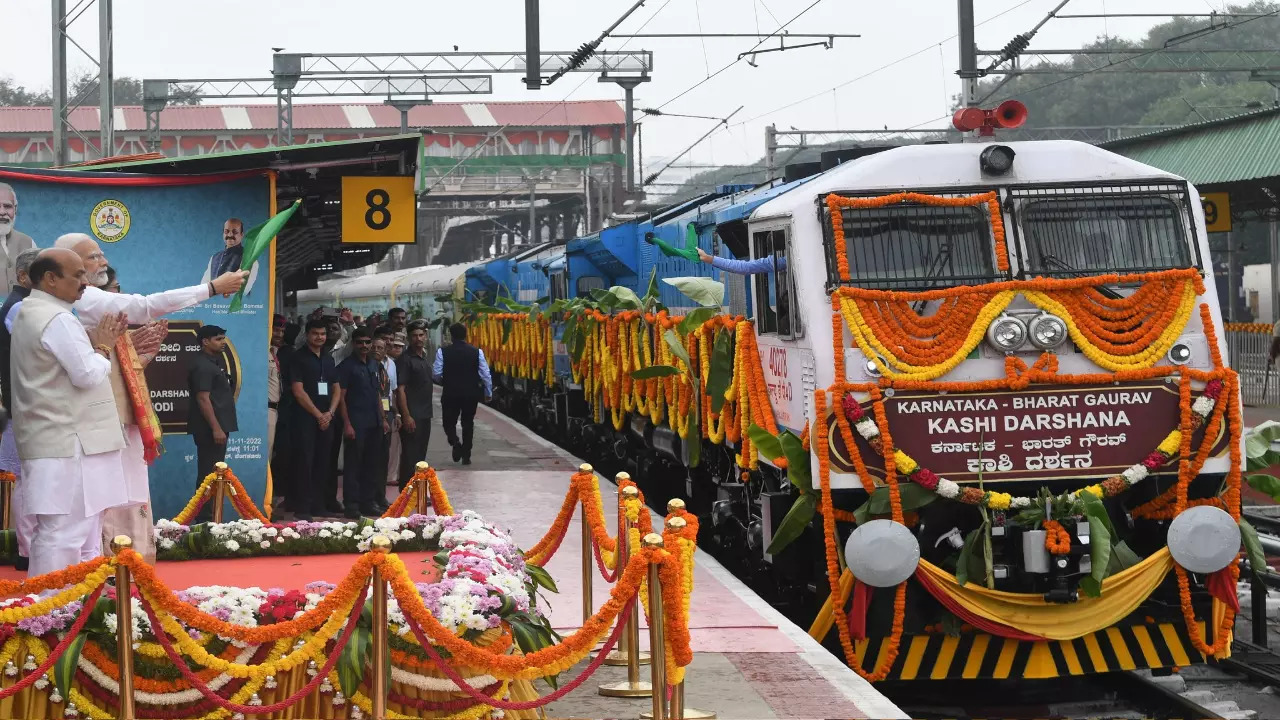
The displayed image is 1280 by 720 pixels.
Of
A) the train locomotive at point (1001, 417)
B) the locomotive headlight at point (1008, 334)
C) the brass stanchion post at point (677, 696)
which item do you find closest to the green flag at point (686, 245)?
the train locomotive at point (1001, 417)

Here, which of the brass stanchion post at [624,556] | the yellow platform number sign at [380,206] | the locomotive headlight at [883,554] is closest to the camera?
the brass stanchion post at [624,556]

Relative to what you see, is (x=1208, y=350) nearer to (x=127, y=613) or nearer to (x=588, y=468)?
(x=588, y=468)

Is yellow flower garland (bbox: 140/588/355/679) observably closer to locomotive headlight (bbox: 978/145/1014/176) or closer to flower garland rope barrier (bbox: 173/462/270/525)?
flower garland rope barrier (bbox: 173/462/270/525)

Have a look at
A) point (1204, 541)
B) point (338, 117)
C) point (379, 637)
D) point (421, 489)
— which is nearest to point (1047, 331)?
point (1204, 541)

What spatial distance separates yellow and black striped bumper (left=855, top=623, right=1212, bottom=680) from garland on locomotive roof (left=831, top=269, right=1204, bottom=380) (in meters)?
1.52

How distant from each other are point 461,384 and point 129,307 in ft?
35.2

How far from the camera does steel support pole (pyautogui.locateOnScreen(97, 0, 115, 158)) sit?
16938 mm

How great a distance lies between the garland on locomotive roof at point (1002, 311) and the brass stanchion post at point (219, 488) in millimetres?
4228

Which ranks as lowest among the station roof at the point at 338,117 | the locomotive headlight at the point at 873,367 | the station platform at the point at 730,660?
the station platform at the point at 730,660

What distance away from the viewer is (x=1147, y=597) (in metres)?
8.57

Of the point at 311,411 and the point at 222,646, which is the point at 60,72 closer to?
the point at 311,411

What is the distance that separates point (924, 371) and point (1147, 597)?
5.92 feet

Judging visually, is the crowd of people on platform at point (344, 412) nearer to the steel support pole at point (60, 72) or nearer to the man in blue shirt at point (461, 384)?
the man in blue shirt at point (461, 384)

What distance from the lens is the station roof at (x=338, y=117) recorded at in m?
61.8
